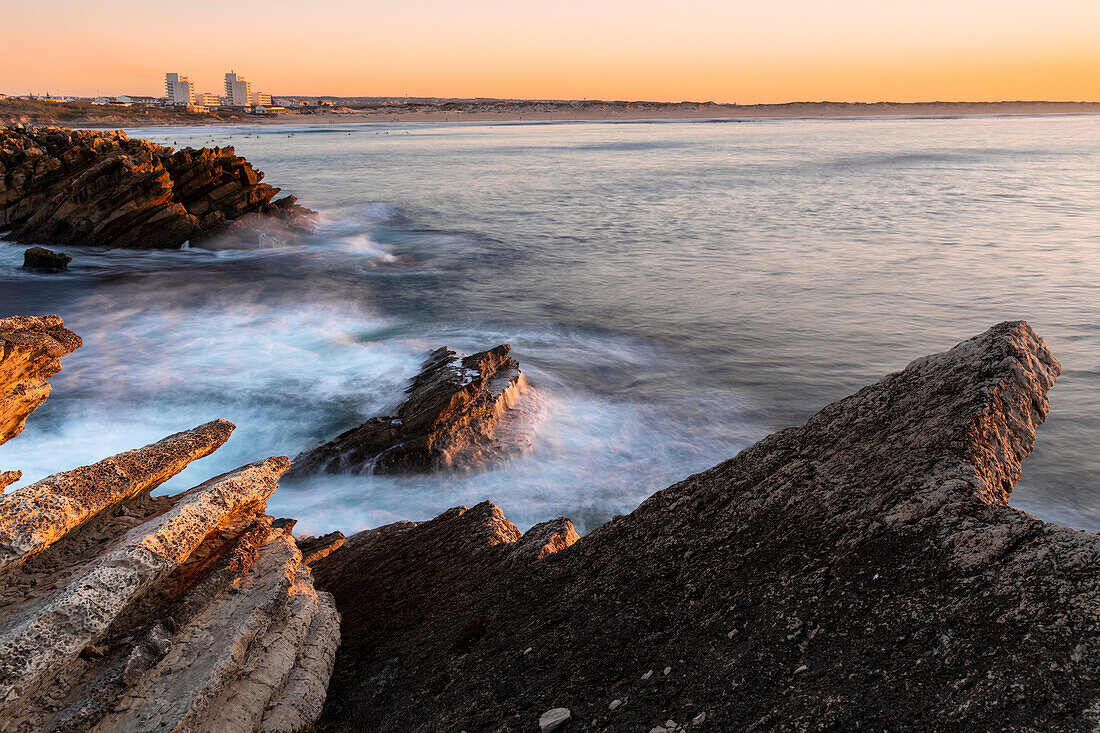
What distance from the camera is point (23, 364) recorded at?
6.16m

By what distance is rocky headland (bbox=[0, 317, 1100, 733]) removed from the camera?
10.3ft

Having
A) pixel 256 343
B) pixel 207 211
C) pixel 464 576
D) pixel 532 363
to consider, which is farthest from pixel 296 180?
pixel 464 576

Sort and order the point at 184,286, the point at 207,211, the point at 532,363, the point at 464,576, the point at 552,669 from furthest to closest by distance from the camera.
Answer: the point at 207,211
the point at 184,286
the point at 532,363
the point at 464,576
the point at 552,669

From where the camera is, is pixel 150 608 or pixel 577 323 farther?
pixel 577 323

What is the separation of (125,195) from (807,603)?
106 ft

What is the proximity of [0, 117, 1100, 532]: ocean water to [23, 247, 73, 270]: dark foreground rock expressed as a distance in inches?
24.5

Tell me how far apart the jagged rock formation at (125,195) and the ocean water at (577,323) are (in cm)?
144

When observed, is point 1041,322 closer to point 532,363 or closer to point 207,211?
point 532,363

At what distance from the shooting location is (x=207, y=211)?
103ft

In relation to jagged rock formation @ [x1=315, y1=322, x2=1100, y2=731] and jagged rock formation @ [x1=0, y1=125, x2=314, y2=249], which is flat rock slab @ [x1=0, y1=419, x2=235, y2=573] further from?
jagged rock formation @ [x1=0, y1=125, x2=314, y2=249]

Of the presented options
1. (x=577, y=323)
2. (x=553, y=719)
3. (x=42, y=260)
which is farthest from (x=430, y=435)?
(x=42, y=260)

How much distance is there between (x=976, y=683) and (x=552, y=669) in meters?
2.35

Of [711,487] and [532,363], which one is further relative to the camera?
[532,363]

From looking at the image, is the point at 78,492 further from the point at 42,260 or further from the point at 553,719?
the point at 42,260
